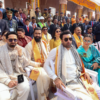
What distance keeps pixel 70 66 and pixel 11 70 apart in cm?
103

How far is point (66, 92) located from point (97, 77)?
0.89 meters

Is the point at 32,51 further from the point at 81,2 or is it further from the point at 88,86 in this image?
the point at 81,2

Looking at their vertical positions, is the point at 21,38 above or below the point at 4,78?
above

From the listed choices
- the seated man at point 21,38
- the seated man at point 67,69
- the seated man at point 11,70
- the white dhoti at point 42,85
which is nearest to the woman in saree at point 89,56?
the seated man at point 67,69

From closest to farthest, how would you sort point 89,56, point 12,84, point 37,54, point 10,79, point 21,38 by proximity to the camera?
1. point 12,84
2. point 10,79
3. point 89,56
4. point 37,54
5. point 21,38

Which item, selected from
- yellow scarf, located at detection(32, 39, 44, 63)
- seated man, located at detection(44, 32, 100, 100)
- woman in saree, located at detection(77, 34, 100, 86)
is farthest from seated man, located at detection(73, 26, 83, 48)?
seated man, located at detection(44, 32, 100, 100)

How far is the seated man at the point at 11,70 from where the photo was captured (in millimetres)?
1860

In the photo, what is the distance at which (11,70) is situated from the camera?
2.08 m

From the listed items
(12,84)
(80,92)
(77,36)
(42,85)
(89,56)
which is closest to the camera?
(80,92)

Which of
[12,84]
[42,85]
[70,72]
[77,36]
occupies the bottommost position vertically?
[42,85]

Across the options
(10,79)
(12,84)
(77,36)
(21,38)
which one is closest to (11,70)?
(10,79)

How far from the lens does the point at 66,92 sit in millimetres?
1636

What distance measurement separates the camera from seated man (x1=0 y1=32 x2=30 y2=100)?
186 centimetres

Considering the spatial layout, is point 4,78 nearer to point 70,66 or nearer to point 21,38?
point 70,66
